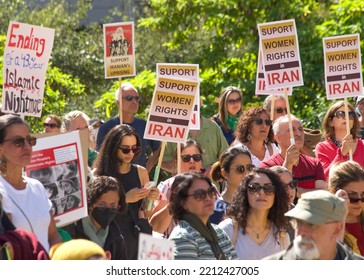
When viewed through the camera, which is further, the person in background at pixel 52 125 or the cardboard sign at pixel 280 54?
the person in background at pixel 52 125

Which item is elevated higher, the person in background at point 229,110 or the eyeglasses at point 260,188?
the person in background at point 229,110

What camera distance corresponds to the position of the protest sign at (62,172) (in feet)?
25.7

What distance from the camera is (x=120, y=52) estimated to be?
11.9 meters

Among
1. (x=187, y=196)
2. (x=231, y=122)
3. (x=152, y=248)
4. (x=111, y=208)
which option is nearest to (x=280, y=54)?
(x=231, y=122)

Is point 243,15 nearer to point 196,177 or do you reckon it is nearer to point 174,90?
point 174,90

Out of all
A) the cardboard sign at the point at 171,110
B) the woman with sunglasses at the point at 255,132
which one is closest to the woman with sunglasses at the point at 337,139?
the woman with sunglasses at the point at 255,132

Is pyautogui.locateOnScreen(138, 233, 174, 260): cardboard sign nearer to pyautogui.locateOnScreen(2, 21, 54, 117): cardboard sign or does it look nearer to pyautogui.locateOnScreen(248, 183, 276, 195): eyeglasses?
pyautogui.locateOnScreen(248, 183, 276, 195): eyeglasses

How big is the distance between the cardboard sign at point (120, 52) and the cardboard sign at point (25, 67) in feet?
7.40

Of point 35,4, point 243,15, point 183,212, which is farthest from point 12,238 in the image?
point 35,4

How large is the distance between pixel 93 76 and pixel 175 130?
20.4 m

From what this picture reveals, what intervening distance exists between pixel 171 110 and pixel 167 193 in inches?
30.6

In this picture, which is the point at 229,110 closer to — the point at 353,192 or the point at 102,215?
the point at 353,192

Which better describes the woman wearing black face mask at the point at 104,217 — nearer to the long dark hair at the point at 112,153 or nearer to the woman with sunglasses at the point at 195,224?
the woman with sunglasses at the point at 195,224

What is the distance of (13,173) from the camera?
7258mm
